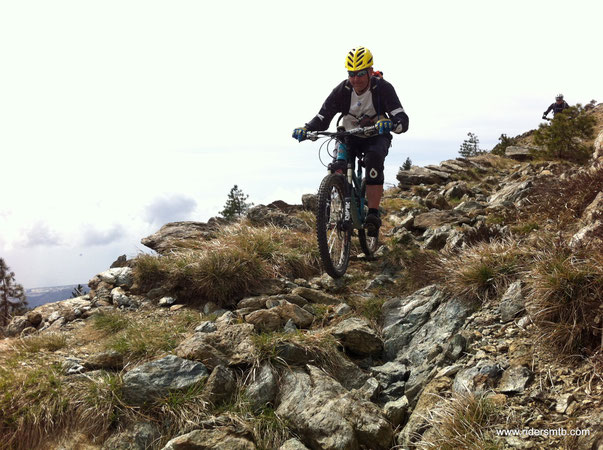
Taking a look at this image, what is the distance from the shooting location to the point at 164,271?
6535 mm

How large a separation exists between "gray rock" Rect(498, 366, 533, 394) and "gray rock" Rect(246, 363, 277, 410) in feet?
6.40

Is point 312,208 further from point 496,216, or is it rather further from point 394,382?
point 394,382

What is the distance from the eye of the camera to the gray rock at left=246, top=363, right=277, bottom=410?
354 cm

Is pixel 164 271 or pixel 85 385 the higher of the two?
pixel 164 271

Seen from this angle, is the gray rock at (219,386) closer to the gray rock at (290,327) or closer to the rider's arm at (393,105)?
the gray rock at (290,327)

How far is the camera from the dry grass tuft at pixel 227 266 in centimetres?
597

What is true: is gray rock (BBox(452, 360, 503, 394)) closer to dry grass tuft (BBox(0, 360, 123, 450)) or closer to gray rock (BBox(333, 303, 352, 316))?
gray rock (BBox(333, 303, 352, 316))

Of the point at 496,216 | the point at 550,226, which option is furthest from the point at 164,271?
the point at 496,216

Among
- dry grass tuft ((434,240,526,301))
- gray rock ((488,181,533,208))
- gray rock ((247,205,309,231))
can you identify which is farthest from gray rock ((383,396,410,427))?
gray rock ((488,181,533,208))

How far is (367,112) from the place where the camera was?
277 inches

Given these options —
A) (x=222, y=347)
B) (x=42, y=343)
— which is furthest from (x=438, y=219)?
(x=42, y=343)

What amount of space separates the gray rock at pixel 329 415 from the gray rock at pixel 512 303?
1597mm

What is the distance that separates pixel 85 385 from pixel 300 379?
2.02m

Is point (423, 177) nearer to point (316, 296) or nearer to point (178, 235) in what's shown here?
point (178, 235)
